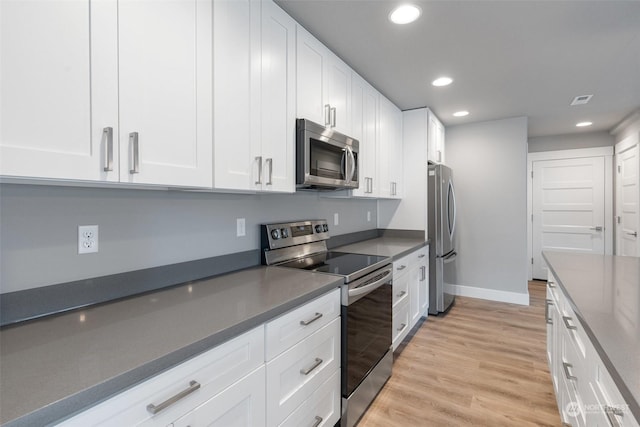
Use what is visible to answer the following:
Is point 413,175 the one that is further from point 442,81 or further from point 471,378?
point 471,378

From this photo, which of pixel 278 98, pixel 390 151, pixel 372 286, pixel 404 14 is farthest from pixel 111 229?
pixel 390 151

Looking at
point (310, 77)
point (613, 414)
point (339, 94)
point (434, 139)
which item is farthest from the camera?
point (434, 139)

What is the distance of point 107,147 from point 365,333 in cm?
156

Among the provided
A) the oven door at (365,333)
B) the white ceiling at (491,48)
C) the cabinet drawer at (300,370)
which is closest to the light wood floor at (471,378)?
the oven door at (365,333)

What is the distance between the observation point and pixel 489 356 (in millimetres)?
2547

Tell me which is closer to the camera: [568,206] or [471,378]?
[471,378]

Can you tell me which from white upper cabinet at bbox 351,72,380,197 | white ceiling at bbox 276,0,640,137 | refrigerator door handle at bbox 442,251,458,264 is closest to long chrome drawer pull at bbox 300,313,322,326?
white upper cabinet at bbox 351,72,380,197

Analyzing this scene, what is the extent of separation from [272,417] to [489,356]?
214 cm

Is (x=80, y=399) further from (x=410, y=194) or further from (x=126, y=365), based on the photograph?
(x=410, y=194)

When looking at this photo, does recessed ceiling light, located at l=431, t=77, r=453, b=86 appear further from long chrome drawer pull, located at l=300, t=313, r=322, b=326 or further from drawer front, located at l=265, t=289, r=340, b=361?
long chrome drawer pull, located at l=300, t=313, r=322, b=326

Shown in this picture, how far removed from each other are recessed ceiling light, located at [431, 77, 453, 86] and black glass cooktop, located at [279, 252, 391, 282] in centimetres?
164

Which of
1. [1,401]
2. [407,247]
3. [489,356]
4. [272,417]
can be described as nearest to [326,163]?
[407,247]

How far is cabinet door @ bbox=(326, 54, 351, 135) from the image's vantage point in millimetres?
2133

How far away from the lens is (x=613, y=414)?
29.1 inches
